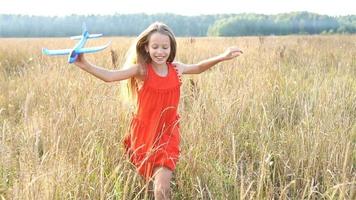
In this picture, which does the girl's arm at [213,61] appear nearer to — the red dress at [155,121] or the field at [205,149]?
the red dress at [155,121]

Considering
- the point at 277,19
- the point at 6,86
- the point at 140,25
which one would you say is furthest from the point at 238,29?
the point at 6,86

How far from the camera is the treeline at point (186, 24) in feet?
146

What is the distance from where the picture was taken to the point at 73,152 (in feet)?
7.84

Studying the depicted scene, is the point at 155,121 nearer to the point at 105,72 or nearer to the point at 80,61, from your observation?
the point at 105,72

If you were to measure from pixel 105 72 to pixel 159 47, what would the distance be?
302 mm

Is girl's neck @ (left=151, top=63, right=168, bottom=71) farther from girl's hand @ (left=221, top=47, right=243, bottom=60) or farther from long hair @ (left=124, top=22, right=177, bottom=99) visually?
girl's hand @ (left=221, top=47, right=243, bottom=60)

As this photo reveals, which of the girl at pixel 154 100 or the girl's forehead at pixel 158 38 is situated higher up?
the girl's forehead at pixel 158 38

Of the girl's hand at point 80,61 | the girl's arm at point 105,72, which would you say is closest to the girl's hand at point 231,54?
the girl's arm at point 105,72

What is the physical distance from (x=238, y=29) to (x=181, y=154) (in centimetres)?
5712

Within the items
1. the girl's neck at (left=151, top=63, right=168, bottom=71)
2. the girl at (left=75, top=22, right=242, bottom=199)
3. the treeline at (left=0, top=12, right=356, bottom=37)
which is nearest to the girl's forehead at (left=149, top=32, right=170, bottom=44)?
the girl at (left=75, top=22, right=242, bottom=199)

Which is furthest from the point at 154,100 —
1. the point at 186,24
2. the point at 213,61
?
the point at 186,24

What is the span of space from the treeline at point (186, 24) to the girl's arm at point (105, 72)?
34.4 meters

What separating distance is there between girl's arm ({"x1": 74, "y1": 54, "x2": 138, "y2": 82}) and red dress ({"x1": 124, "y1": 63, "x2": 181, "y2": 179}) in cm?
8

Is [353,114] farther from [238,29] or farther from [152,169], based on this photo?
[238,29]
